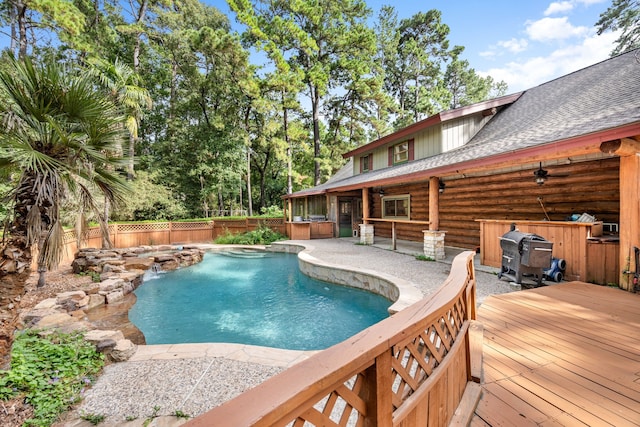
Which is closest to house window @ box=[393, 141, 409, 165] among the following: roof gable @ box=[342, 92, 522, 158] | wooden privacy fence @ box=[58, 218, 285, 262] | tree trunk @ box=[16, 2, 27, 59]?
roof gable @ box=[342, 92, 522, 158]

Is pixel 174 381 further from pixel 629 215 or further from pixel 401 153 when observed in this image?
pixel 401 153

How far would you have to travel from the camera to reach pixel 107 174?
3.31m

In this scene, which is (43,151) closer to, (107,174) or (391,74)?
(107,174)

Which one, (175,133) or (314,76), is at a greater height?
(314,76)

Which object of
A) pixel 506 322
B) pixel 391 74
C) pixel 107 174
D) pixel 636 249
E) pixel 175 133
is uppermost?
pixel 391 74

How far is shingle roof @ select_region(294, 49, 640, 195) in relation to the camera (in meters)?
4.83

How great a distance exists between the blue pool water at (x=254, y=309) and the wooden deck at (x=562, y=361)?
7.79 feet

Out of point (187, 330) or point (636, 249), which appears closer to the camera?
point (636, 249)

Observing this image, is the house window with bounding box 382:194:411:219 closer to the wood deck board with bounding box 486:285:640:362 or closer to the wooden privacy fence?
the wooden privacy fence

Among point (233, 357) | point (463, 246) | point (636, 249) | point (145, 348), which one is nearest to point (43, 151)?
point (145, 348)

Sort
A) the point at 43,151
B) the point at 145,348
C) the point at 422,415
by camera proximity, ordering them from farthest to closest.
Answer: the point at 145,348
the point at 43,151
the point at 422,415

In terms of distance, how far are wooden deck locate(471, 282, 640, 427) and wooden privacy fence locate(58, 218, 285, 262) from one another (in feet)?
43.1

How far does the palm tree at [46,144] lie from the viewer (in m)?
2.60

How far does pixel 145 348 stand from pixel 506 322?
15.7 feet
